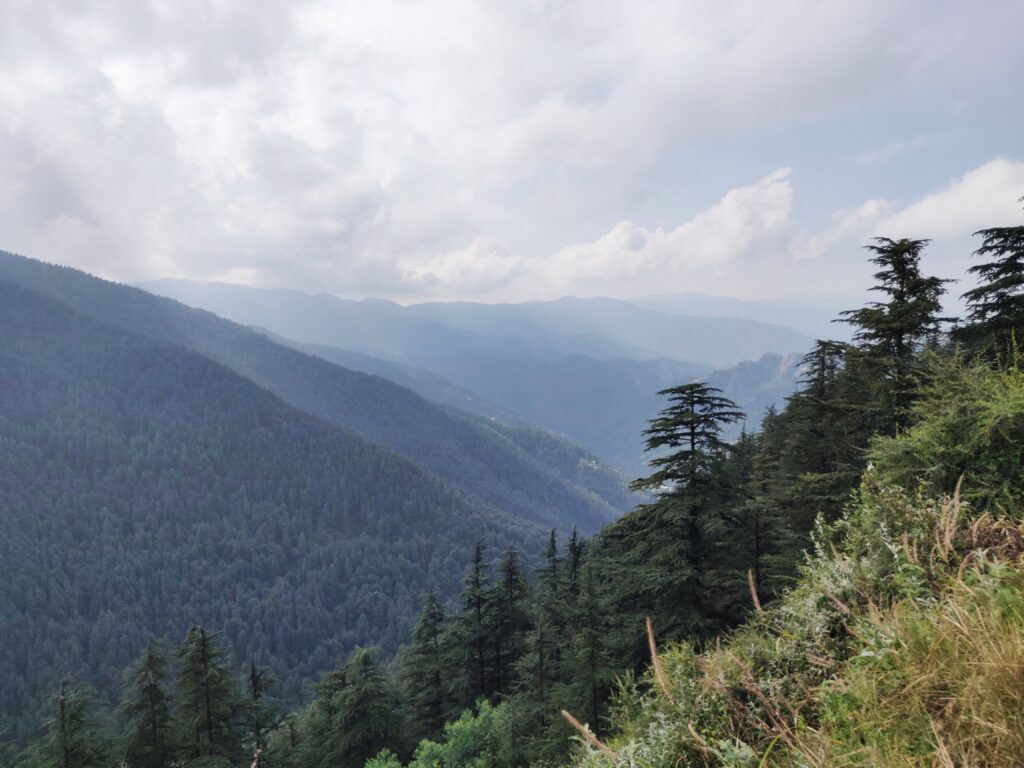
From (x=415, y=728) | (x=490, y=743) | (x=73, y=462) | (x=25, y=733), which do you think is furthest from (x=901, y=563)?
(x=73, y=462)

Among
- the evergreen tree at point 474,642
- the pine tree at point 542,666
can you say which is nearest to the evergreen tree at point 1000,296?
the pine tree at point 542,666

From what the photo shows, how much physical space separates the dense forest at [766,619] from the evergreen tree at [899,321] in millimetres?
60

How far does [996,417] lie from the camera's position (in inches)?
217

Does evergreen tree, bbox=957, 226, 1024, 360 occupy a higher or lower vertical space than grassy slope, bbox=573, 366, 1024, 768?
higher

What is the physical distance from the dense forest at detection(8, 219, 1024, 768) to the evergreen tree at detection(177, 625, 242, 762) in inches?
4.1

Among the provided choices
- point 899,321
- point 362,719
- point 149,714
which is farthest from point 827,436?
point 149,714

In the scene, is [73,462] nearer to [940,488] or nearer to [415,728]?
[415,728]

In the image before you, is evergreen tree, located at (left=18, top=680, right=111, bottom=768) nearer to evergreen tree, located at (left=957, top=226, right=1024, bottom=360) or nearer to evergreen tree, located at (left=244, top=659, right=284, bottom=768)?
evergreen tree, located at (left=244, top=659, right=284, bottom=768)

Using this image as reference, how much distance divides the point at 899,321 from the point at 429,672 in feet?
83.0

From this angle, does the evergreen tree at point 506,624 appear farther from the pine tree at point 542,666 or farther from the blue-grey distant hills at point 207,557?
the blue-grey distant hills at point 207,557

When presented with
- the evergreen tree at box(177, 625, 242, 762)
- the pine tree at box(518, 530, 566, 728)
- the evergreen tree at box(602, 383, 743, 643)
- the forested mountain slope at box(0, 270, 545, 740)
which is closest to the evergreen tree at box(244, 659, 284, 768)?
the evergreen tree at box(177, 625, 242, 762)

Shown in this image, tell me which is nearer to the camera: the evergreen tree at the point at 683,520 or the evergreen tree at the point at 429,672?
the evergreen tree at the point at 683,520

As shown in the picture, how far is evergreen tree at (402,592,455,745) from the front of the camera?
1006 inches

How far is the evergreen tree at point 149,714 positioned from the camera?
1931 cm
